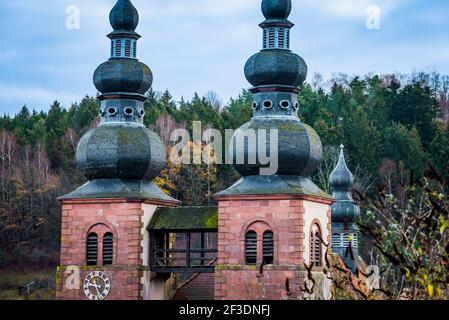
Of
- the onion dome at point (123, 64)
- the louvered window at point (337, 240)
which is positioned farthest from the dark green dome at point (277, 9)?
the louvered window at point (337, 240)

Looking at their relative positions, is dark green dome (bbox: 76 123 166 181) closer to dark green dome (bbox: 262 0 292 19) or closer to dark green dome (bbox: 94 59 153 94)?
dark green dome (bbox: 94 59 153 94)

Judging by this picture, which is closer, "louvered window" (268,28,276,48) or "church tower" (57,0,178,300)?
"church tower" (57,0,178,300)

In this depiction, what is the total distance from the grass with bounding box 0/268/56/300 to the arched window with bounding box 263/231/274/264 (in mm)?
21763

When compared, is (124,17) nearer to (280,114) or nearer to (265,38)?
(265,38)

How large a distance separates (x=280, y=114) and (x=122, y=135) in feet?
15.7

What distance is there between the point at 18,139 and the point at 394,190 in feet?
75.7

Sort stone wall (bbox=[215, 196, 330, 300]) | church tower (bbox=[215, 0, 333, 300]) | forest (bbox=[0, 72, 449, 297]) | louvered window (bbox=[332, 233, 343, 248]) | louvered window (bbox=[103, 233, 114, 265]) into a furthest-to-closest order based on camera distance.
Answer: forest (bbox=[0, 72, 449, 297]) < louvered window (bbox=[332, 233, 343, 248]) < louvered window (bbox=[103, 233, 114, 265]) < church tower (bbox=[215, 0, 333, 300]) < stone wall (bbox=[215, 196, 330, 300])

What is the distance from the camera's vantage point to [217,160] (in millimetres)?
60156

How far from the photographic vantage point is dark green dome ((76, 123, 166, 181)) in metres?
34.2

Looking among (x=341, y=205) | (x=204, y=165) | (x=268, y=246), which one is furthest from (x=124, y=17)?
(x=204, y=165)

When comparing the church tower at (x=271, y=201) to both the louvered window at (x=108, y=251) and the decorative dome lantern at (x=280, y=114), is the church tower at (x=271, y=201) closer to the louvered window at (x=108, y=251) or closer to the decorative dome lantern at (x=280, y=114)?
the decorative dome lantern at (x=280, y=114)

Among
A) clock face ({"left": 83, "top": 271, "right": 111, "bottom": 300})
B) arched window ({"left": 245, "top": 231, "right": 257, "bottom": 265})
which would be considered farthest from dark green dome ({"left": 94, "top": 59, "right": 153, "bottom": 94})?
arched window ({"left": 245, "top": 231, "right": 257, "bottom": 265})
